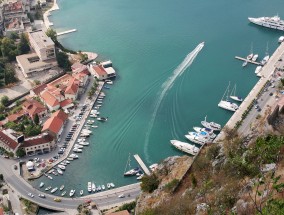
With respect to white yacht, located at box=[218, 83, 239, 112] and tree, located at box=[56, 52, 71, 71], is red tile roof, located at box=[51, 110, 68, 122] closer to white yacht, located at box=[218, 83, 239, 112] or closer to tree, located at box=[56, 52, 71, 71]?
tree, located at box=[56, 52, 71, 71]

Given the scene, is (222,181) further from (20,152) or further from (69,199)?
(20,152)

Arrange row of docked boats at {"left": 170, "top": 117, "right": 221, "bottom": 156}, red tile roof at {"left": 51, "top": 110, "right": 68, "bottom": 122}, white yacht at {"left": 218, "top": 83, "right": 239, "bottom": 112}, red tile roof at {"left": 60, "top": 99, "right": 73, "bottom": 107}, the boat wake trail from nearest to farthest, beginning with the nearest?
1. row of docked boats at {"left": 170, "top": 117, "right": 221, "bottom": 156}
2. the boat wake trail
3. red tile roof at {"left": 51, "top": 110, "right": 68, "bottom": 122}
4. white yacht at {"left": 218, "top": 83, "right": 239, "bottom": 112}
5. red tile roof at {"left": 60, "top": 99, "right": 73, "bottom": 107}

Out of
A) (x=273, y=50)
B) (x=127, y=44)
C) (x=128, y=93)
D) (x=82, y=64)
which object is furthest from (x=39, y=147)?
(x=273, y=50)

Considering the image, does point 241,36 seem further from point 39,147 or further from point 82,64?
point 39,147

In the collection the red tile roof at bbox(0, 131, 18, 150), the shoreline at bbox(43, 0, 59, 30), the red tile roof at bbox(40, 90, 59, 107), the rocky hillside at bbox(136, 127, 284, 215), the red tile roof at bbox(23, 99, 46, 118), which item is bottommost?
the red tile roof at bbox(0, 131, 18, 150)

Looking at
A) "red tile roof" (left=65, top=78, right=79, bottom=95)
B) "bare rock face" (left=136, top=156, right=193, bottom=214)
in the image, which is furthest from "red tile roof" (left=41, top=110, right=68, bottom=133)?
"bare rock face" (left=136, top=156, right=193, bottom=214)

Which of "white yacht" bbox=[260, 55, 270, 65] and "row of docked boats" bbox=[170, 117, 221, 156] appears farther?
"white yacht" bbox=[260, 55, 270, 65]

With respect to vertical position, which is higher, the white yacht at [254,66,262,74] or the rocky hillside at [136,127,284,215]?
the rocky hillside at [136,127,284,215]
